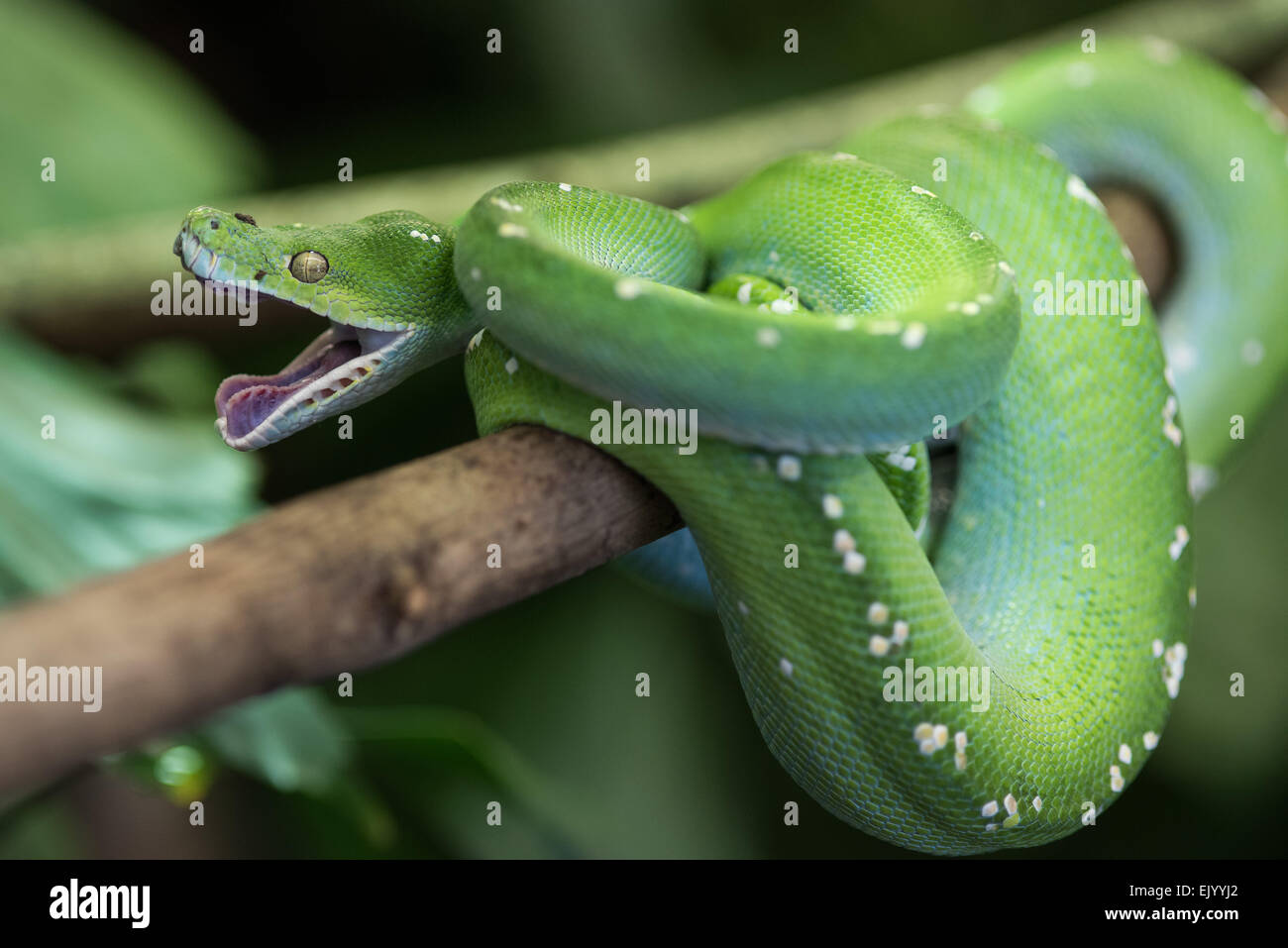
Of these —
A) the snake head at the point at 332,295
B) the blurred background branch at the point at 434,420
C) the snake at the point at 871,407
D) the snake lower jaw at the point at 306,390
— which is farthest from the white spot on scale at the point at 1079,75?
the snake lower jaw at the point at 306,390

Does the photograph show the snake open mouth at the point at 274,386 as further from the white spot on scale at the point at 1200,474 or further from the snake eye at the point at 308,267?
the white spot on scale at the point at 1200,474

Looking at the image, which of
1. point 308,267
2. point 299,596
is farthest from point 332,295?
point 299,596

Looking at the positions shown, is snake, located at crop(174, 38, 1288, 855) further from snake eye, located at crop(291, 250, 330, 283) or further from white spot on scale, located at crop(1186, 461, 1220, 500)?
white spot on scale, located at crop(1186, 461, 1220, 500)

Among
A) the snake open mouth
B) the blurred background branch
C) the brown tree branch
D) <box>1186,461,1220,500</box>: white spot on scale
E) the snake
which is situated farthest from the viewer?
<box>1186,461,1220,500</box>: white spot on scale

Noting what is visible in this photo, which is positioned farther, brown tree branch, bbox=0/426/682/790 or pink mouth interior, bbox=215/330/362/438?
pink mouth interior, bbox=215/330/362/438

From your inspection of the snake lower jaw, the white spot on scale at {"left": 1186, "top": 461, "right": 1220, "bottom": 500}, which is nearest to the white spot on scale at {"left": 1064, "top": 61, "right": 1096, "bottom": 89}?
the white spot on scale at {"left": 1186, "top": 461, "right": 1220, "bottom": 500}

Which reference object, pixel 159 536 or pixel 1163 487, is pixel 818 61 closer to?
pixel 1163 487

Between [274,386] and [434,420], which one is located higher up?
[434,420]

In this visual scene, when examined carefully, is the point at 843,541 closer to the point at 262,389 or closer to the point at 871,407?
the point at 871,407
